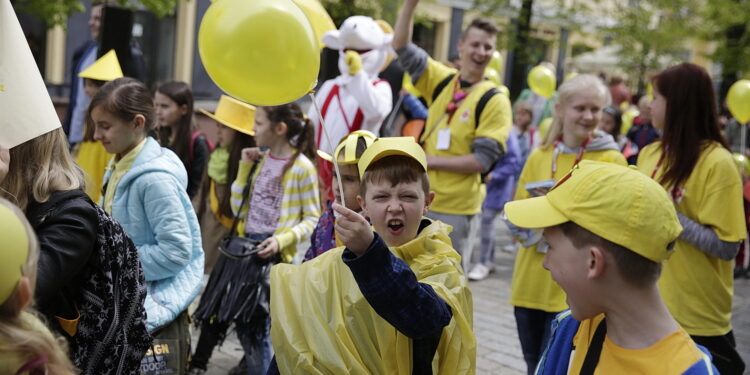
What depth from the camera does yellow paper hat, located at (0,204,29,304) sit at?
1.33 meters

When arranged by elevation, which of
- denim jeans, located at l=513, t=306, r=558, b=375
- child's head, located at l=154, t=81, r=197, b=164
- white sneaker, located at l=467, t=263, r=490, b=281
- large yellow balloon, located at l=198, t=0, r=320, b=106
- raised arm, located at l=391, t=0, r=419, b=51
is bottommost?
white sneaker, located at l=467, t=263, r=490, b=281

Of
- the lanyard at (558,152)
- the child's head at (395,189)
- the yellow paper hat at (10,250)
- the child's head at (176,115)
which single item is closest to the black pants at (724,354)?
the lanyard at (558,152)

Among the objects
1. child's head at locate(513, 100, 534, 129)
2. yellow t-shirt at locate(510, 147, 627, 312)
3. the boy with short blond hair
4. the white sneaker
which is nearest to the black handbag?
yellow t-shirt at locate(510, 147, 627, 312)

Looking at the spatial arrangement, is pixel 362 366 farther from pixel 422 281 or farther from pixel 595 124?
pixel 595 124

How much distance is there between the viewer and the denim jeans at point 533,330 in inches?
154

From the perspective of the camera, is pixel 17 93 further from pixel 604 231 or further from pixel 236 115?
pixel 236 115

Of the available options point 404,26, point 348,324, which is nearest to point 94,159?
point 404,26

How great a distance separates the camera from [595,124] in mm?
4070

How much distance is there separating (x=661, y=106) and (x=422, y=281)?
6.59 ft

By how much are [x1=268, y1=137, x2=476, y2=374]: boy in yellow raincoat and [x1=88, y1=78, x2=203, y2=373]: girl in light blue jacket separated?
86 cm

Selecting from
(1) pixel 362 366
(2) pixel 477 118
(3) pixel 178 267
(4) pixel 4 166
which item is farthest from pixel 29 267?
(2) pixel 477 118

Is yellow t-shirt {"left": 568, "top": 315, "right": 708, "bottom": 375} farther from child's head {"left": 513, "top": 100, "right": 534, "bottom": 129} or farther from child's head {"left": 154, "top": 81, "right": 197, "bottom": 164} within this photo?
child's head {"left": 513, "top": 100, "right": 534, "bottom": 129}

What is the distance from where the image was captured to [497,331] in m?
5.79

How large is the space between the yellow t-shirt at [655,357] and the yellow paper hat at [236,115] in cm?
345
